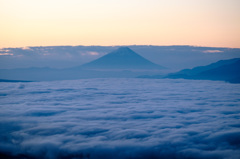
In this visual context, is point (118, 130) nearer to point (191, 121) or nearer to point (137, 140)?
point (137, 140)

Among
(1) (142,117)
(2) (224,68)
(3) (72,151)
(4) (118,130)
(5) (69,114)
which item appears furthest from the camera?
(2) (224,68)

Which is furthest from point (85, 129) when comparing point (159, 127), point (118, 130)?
point (159, 127)

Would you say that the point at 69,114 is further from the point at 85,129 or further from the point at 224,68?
the point at 224,68

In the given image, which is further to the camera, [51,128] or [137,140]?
[51,128]

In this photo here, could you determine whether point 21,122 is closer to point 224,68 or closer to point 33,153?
point 33,153

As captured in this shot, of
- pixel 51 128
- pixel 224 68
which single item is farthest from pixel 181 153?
pixel 224 68

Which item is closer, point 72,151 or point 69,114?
point 72,151

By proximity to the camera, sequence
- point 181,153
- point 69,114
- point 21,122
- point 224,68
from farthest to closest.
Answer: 1. point 224,68
2. point 69,114
3. point 21,122
4. point 181,153

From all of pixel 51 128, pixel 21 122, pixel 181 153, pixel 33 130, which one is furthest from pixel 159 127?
pixel 21 122

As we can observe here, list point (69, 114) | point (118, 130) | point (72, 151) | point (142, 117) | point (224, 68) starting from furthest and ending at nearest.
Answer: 1. point (224, 68)
2. point (69, 114)
3. point (142, 117)
4. point (118, 130)
5. point (72, 151)
